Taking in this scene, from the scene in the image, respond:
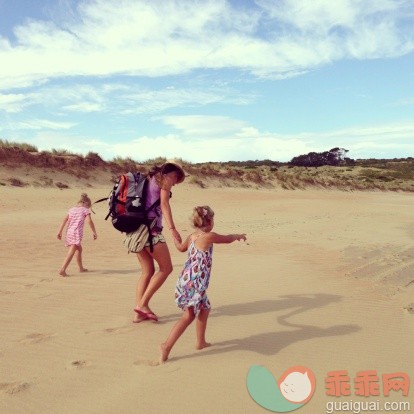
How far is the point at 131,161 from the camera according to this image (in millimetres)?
30281

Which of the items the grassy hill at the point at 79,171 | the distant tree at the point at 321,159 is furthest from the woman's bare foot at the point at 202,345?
the distant tree at the point at 321,159

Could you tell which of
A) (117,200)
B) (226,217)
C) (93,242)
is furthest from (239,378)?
(226,217)

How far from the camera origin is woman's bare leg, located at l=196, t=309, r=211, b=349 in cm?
432

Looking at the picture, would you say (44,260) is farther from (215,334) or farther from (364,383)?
(364,383)

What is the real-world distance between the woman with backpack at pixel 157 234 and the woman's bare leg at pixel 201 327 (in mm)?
Answer: 897

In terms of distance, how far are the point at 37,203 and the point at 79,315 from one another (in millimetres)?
15462

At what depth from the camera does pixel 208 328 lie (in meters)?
5.11

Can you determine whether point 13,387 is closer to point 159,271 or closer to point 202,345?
point 202,345

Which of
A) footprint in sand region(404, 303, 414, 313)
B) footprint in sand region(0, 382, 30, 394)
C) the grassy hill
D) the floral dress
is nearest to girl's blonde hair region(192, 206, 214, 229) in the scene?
the floral dress

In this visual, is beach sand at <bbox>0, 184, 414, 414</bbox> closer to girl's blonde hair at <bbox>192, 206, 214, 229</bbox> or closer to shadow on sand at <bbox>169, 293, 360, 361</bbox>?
shadow on sand at <bbox>169, 293, 360, 361</bbox>

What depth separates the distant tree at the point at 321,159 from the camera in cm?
8175

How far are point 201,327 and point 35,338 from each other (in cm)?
173

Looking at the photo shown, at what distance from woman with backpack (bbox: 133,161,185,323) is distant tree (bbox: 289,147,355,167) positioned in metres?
78.0

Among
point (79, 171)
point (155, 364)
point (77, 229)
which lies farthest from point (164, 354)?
point (79, 171)
